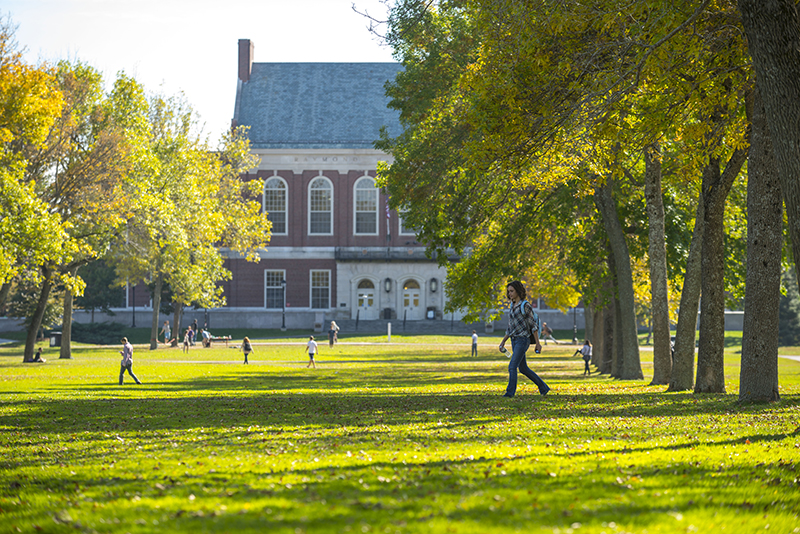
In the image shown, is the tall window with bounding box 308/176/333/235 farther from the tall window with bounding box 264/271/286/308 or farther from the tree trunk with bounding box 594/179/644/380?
the tree trunk with bounding box 594/179/644/380

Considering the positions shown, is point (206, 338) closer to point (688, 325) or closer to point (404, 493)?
point (688, 325)

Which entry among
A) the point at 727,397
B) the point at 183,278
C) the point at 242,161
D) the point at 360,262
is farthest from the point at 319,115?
the point at 727,397

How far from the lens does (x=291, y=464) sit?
6.88 meters

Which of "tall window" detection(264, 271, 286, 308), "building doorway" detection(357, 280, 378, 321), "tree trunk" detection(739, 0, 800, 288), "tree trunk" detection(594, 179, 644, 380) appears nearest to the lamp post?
"tall window" detection(264, 271, 286, 308)

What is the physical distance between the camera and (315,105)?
232 ft

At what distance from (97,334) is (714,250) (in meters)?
48.2

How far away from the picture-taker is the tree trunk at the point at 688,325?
619 inches

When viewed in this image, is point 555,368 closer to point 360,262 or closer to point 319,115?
point 360,262

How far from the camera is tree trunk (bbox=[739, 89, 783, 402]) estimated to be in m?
11.5

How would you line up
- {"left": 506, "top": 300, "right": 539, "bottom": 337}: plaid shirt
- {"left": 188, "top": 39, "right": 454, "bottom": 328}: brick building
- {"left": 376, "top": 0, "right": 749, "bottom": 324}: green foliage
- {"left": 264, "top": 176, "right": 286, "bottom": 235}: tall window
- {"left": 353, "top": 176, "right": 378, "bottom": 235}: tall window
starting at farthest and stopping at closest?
{"left": 353, "top": 176, "right": 378, "bottom": 235}: tall window → {"left": 264, "top": 176, "right": 286, "bottom": 235}: tall window → {"left": 188, "top": 39, "right": 454, "bottom": 328}: brick building → {"left": 506, "top": 300, "right": 539, "bottom": 337}: plaid shirt → {"left": 376, "top": 0, "right": 749, "bottom": 324}: green foliage

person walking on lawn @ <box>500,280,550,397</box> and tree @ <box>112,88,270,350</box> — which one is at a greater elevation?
tree @ <box>112,88,270,350</box>

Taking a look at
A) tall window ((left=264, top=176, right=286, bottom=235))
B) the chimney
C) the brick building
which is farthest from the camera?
the chimney

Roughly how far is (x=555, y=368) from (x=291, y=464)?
24261mm

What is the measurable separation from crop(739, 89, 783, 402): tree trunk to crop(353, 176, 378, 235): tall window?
184 feet
